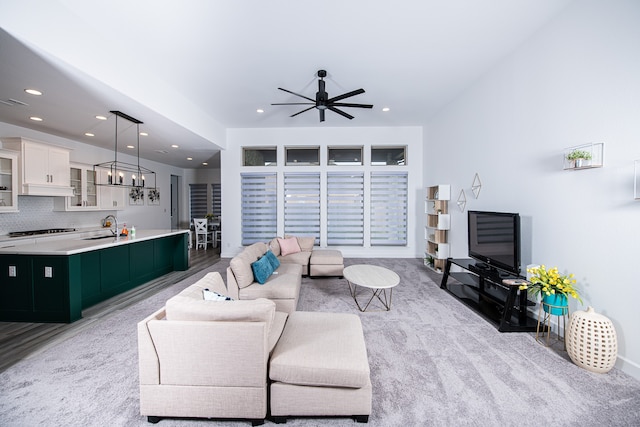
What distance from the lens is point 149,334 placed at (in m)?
1.49

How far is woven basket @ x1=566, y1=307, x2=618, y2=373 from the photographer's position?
192cm

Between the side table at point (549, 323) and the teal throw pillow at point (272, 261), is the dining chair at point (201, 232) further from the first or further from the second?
the side table at point (549, 323)

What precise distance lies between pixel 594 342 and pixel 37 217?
8472 mm

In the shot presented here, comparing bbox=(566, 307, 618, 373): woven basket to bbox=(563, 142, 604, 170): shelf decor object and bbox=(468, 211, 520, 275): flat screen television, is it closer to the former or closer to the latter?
bbox=(468, 211, 520, 275): flat screen television

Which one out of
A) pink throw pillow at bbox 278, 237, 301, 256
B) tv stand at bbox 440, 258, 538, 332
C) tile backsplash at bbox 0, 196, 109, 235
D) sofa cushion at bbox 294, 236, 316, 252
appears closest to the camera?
tv stand at bbox 440, 258, 538, 332

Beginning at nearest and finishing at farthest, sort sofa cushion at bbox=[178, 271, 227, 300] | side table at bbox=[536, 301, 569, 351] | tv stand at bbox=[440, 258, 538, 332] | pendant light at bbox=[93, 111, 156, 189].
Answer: sofa cushion at bbox=[178, 271, 227, 300] < side table at bbox=[536, 301, 569, 351] < tv stand at bbox=[440, 258, 538, 332] < pendant light at bbox=[93, 111, 156, 189]

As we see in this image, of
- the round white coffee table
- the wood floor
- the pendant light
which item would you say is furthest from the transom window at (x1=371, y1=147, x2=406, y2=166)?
the wood floor

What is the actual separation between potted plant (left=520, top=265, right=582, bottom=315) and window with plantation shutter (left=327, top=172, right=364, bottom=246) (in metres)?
3.91

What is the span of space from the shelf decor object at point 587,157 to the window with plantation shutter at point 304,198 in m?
4.57

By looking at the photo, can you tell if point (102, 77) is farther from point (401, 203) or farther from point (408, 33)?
point (401, 203)

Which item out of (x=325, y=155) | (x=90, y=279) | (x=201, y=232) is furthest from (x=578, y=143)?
(x=201, y=232)

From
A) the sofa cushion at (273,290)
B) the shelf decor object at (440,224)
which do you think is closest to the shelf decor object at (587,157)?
the shelf decor object at (440,224)

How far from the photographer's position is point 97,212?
6102 millimetres

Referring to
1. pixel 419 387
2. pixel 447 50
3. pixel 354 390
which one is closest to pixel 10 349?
pixel 354 390
